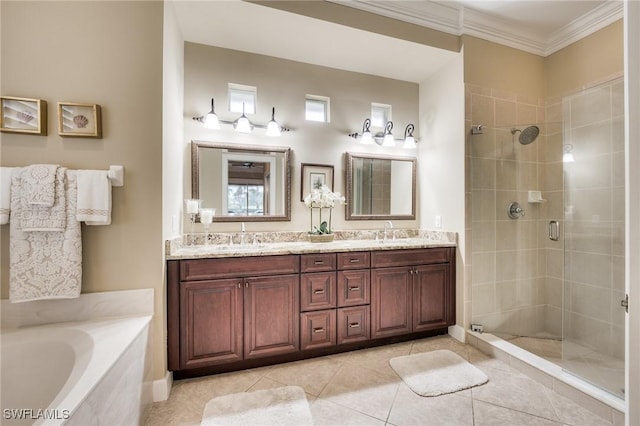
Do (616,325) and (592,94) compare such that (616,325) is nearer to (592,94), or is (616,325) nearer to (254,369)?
(592,94)

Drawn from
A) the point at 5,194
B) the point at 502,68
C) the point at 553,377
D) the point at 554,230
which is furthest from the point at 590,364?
the point at 5,194

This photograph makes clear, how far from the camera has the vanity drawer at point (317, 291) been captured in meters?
2.20

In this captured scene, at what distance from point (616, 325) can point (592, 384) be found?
63 centimetres

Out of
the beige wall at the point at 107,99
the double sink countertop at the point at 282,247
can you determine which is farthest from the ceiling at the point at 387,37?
the double sink countertop at the point at 282,247

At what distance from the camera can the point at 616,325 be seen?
80.4 inches

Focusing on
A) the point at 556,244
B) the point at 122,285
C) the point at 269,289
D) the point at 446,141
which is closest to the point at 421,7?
the point at 446,141

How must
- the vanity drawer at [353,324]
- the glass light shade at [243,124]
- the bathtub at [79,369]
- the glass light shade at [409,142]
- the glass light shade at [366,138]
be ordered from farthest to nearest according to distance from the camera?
the glass light shade at [409,142], the glass light shade at [366,138], the glass light shade at [243,124], the vanity drawer at [353,324], the bathtub at [79,369]

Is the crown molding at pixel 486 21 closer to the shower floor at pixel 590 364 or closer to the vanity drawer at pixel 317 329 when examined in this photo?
the vanity drawer at pixel 317 329

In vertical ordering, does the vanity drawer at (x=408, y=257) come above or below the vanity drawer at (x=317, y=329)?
above

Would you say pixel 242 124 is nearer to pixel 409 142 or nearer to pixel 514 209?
pixel 409 142

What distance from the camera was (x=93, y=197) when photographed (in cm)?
163

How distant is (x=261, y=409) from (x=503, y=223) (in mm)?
2624

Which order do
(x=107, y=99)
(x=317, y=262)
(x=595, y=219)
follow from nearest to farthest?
(x=107, y=99) → (x=595, y=219) → (x=317, y=262)

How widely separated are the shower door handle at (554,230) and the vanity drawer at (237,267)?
7.75 ft
